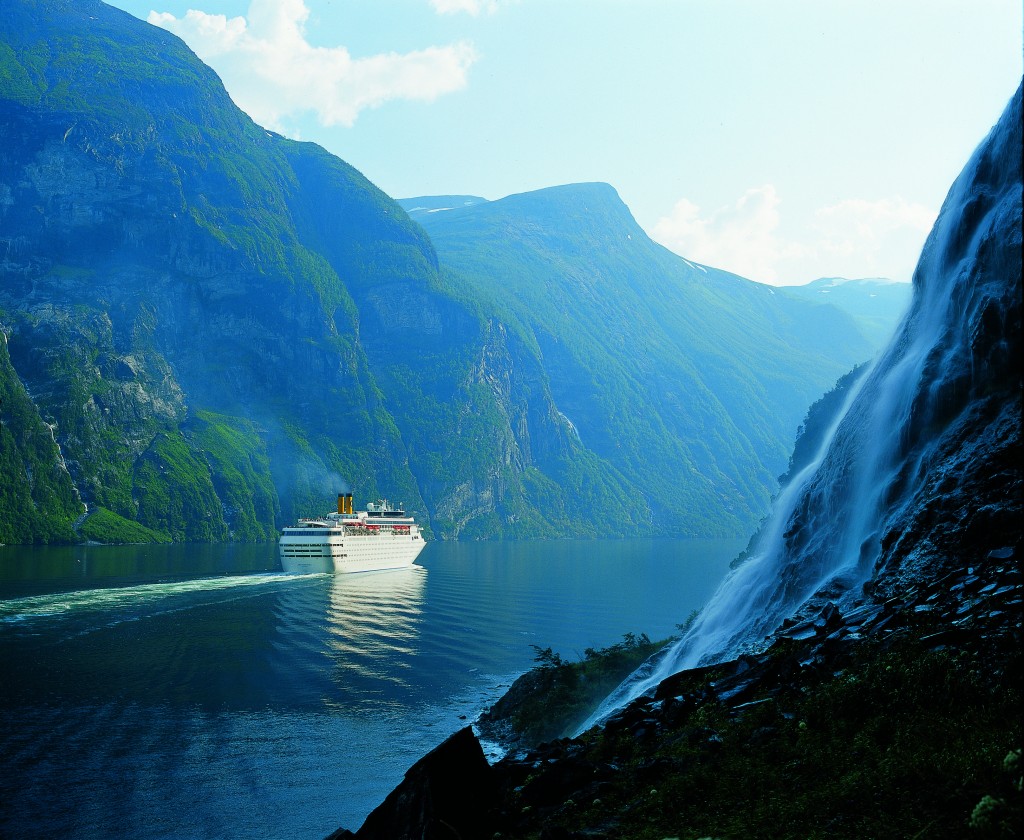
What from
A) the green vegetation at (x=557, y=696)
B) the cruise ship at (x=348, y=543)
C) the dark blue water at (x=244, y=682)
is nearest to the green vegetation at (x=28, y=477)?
the cruise ship at (x=348, y=543)

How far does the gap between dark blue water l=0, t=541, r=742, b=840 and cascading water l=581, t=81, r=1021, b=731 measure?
12642mm

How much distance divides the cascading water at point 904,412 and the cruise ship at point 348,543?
9000cm

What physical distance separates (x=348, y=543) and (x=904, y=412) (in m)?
104

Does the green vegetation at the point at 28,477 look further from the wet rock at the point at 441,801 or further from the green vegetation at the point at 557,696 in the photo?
the wet rock at the point at 441,801

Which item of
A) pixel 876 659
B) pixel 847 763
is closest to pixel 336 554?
pixel 876 659

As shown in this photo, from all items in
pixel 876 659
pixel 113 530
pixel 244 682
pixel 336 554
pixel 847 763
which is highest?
pixel 876 659

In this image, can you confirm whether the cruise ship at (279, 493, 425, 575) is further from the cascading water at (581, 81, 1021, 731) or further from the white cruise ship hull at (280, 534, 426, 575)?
the cascading water at (581, 81, 1021, 731)

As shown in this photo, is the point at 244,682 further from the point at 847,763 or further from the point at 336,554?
the point at 336,554

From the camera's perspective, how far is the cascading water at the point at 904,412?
21000 mm

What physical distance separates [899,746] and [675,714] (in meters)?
5.94

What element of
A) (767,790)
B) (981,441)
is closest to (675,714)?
(767,790)

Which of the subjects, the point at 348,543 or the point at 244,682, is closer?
the point at 244,682

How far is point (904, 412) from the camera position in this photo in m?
23.5

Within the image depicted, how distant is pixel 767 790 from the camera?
12.3 meters
